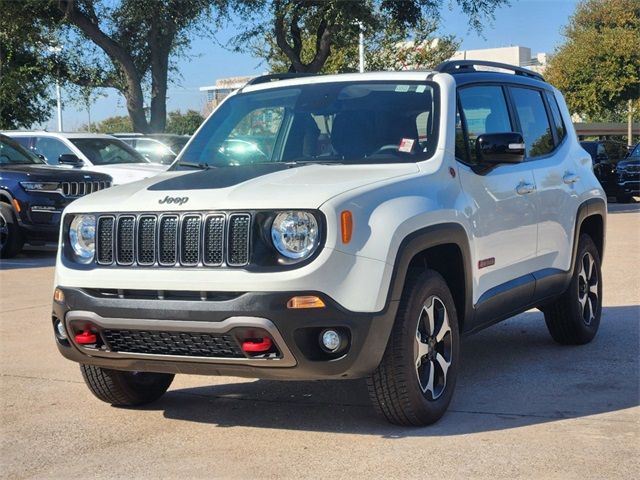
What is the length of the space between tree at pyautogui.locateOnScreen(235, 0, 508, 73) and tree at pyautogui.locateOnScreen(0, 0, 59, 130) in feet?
15.9

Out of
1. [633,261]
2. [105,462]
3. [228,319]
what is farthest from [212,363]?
[633,261]

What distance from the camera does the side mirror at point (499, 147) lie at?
6.00 m

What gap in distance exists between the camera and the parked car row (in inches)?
586

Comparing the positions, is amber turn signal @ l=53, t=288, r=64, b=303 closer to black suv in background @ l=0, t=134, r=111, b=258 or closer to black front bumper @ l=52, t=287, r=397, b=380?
black front bumper @ l=52, t=287, r=397, b=380

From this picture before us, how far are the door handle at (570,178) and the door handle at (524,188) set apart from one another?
656 mm

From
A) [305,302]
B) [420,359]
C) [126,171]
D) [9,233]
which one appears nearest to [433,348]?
[420,359]

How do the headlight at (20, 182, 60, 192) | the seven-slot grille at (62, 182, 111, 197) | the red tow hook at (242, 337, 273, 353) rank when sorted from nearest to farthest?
1. the red tow hook at (242, 337, 273, 353)
2. the headlight at (20, 182, 60, 192)
3. the seven-slot grille at (62, 182, 111, 197)

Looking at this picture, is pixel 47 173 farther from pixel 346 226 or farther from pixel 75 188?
pixel 346 226

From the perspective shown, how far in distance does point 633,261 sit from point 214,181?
28.2 feet

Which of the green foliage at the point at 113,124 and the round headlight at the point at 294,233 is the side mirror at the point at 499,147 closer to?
the round headlight at the point at 294,233

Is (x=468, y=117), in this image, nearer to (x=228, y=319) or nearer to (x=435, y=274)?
(x=435, y=274)

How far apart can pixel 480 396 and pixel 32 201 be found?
10186 mm

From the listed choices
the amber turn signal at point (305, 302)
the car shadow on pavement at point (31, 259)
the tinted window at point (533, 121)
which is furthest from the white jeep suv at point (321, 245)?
the car shadow on pavement at point (31, 259)

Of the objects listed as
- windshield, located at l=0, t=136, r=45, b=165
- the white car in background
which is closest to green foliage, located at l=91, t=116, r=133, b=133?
the white car in background
